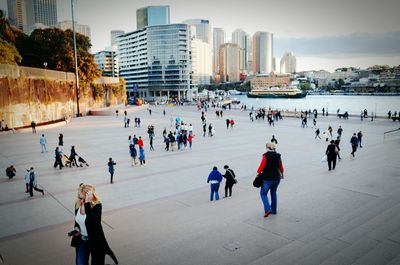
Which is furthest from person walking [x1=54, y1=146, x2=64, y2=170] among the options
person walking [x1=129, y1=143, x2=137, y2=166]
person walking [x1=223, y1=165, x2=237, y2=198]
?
person walking [x1=223, y1=165, x2=237, y2=198]

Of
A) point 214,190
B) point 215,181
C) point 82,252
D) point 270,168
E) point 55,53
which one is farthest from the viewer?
point 55,53

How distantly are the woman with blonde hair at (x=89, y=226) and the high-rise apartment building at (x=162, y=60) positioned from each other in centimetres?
13324

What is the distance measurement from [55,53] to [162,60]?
91785 mm

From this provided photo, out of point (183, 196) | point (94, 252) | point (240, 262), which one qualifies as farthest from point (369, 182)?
point (94, 252)

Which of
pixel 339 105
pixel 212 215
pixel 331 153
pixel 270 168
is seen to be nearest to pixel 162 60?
pixel 339 105

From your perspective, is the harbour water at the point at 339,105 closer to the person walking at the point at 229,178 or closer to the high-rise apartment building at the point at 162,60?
the high-rise apartment building at the point at 162,60

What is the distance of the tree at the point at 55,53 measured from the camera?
51406mm

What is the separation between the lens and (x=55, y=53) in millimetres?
54250

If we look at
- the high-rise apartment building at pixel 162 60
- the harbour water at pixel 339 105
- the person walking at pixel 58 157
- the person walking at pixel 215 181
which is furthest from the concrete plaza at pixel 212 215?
the high-rise apartment building at pixel 162 60

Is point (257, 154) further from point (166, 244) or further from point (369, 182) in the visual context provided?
point (166, 244)

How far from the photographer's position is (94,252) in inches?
180

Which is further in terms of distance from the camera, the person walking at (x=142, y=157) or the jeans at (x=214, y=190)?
the person walking at (x=142, y=157)

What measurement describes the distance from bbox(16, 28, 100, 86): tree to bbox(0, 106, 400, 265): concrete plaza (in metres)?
40.0

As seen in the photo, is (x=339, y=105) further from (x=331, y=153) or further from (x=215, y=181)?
(x=215, y=181)
